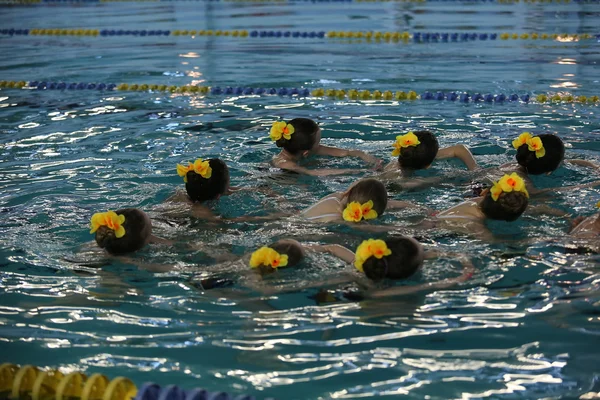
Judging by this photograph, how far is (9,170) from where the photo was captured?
5734 millimetres

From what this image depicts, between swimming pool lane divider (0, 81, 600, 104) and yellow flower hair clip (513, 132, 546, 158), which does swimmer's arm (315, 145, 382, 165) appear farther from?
swimming pool lane divider (0, 81, 600, 104)

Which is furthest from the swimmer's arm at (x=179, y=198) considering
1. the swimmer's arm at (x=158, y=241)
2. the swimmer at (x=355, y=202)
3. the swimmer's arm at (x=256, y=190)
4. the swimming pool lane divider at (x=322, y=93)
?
the swimming pool lane divider at (x=322, y=93)

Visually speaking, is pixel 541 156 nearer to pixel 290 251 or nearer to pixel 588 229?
pixel 588 229

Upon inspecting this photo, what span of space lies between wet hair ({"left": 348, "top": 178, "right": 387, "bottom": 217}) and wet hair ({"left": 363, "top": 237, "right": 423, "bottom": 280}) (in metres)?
0.67

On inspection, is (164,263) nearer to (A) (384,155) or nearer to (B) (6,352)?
(B) (6,352)

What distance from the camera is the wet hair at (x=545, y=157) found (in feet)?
16.1

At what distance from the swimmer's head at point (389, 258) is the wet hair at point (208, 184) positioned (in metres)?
1.36

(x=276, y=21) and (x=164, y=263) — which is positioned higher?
(x=276, y=21)

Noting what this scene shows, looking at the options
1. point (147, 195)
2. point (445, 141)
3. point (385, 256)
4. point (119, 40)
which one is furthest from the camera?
point (119, 40)

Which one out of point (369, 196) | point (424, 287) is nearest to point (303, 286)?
point (424, 287)

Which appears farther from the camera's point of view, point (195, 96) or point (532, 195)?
point (195, 96)

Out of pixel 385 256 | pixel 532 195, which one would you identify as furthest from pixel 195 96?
pixel 385 256

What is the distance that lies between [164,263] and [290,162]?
1846mm

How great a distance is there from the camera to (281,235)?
4.20 m
